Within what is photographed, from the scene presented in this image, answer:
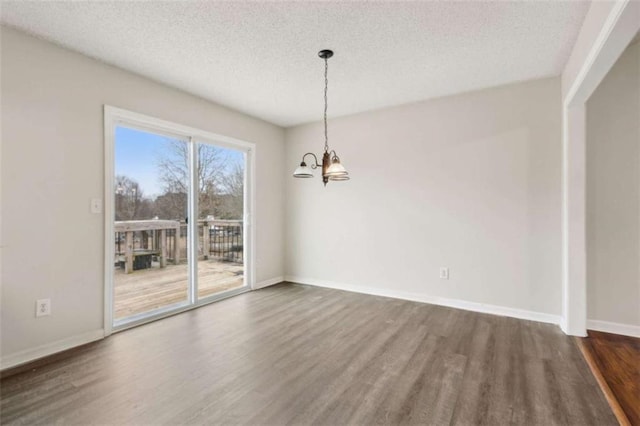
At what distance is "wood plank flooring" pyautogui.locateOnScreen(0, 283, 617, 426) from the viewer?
1852 mm

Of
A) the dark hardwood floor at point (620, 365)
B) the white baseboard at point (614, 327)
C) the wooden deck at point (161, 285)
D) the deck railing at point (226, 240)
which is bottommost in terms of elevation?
the dark hardwood floor at point (620, 365)

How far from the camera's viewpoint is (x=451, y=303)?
388 centimetres

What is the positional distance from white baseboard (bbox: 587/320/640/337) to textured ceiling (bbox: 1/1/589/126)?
8.63 ft

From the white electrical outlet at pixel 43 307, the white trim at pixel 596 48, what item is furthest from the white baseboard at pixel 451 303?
the white electrical outlet at pixel 43 307

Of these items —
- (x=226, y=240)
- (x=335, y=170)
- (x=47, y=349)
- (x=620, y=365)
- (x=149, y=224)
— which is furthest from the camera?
(x=226, y=240)

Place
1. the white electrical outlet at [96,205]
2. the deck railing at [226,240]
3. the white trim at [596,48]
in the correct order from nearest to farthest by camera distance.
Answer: the white trim at [596,48] < the white electrical outlet at [96,205] < the deck railing at [226,240]

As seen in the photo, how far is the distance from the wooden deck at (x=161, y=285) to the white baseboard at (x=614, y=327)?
14.1 ft

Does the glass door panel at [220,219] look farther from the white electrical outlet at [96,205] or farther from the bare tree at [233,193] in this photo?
the white electrical outlet at [96,205]

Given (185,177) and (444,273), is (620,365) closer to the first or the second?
(444,273)

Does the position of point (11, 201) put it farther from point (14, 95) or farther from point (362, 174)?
point (362, 174)

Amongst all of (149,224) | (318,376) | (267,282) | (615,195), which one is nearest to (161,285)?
(149,224)

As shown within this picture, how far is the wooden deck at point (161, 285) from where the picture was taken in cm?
327

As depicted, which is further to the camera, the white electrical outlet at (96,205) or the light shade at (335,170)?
the white electrical outlet at (96,205)

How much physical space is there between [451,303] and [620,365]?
161 cm
